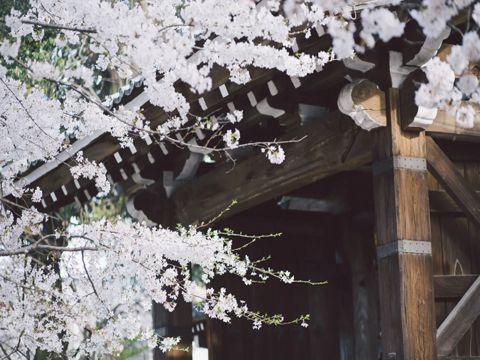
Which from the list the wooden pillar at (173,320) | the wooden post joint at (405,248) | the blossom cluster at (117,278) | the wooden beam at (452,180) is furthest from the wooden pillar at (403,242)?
the wooden pillar at (173,320)

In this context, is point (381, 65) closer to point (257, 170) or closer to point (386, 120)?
point (386, 120)

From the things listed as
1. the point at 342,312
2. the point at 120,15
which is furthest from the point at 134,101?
the point at 342,312

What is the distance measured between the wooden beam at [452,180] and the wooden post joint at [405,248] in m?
0.52

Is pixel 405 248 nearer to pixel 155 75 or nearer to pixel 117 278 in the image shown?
pixel 155 75

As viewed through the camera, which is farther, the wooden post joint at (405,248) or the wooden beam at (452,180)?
the wooden beam at (452,180)

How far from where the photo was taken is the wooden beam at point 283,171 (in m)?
5.74

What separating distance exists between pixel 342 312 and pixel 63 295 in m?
3.10

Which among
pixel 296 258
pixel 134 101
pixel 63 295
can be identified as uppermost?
pixel 134 101

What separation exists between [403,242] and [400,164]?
48cm

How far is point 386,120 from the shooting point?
5.35 metres

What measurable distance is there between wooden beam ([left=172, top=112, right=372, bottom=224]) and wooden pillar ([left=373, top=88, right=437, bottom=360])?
11.4 inches

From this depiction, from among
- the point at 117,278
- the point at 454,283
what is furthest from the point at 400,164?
the point at 117,278

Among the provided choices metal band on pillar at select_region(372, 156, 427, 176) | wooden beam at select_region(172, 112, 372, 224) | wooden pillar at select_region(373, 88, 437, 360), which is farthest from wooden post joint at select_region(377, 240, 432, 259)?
wooden beam at select_region(172, 112, 372, 224)

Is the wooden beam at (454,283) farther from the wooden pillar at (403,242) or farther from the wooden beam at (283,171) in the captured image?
the wooden beam at (283,171)
